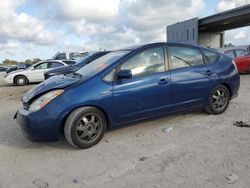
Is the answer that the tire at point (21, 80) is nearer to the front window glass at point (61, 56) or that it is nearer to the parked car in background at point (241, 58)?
the front window glass at point (61, 56)

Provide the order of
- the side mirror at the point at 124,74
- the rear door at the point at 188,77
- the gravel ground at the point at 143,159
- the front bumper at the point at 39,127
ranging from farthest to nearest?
the rear door at the point at 188,77
the side mirror at the point at 124,74
the front bumper at the point at 39,127
the gravel ground at the point at 143,159

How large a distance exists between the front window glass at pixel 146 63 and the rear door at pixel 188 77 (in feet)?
0.75

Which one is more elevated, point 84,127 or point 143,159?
point 84,127

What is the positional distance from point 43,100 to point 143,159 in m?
1.71

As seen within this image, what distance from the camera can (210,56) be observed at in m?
5.46

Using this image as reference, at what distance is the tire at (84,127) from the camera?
3975 mm

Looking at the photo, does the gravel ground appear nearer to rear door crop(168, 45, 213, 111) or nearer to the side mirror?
rear door crop(168, 45, 213, 111)

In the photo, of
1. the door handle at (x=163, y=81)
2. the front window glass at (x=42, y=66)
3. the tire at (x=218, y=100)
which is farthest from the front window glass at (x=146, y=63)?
the front window glass at (x=42, y=66)

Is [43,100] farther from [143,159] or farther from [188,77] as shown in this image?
[188,77]

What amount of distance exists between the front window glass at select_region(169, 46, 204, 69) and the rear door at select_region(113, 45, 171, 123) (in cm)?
23

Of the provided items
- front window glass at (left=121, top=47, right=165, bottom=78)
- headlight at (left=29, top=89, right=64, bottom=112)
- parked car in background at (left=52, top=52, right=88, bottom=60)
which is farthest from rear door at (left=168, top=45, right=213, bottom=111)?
parked car in background at (left=52, top=52, right=88, bottom=60)

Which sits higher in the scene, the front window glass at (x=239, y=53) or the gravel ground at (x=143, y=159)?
the front window glass at (x=239, y=53)

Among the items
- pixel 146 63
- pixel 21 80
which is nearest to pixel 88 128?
pixel 146 63

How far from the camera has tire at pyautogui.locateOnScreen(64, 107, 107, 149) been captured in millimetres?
3975
